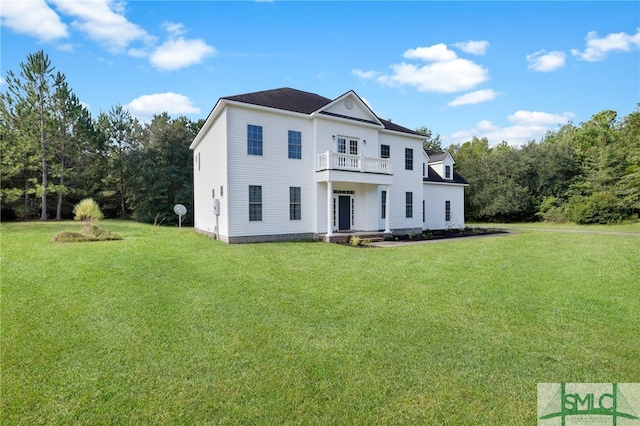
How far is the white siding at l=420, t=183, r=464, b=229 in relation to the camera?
2172 centimetres

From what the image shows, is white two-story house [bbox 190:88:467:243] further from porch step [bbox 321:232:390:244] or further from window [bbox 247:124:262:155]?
porch step [bbox 321:232:390:244]

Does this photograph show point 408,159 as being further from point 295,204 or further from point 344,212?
point 295,204

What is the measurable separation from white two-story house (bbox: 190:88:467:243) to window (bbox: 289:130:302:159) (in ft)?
0.16

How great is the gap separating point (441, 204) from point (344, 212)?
9.32 metres

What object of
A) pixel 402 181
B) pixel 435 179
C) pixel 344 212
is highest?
pixel 435 179

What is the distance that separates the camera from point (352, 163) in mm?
15414

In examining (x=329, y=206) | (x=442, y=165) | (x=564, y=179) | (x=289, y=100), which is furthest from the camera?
(x=564, y=179)

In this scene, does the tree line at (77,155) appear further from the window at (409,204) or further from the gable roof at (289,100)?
the window at (409,204)

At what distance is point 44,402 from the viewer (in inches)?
111

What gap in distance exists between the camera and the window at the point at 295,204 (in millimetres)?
14805

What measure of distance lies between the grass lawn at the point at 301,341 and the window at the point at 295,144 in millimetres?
7922

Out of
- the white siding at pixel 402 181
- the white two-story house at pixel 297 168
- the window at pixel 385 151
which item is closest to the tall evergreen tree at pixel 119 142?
the white two-story house at pixel 297 168

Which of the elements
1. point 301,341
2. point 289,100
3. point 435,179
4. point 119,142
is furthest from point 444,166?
point 119,142

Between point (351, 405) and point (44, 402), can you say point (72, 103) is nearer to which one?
point (44, 402)
